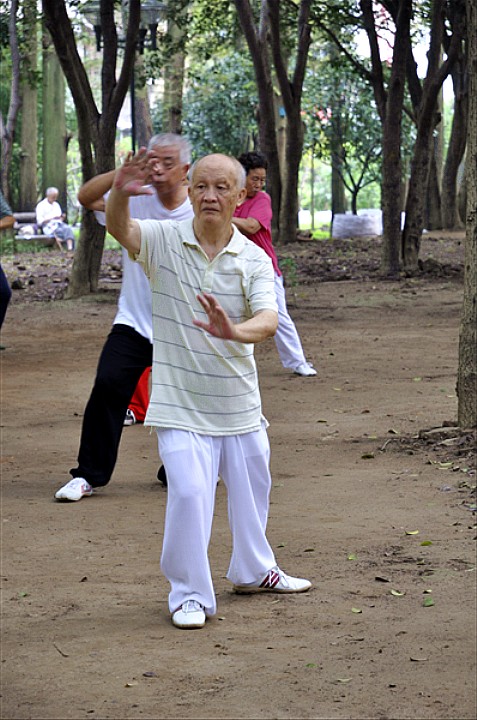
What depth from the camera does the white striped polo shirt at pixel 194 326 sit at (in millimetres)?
4969

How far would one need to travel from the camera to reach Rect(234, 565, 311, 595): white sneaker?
5.53 m

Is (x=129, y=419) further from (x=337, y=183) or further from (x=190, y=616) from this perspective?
(x=337, y=183)

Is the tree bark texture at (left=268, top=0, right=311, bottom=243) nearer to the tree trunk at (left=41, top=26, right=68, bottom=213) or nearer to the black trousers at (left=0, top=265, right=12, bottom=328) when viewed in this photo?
the tree trunk at (left=41, top=26, right=68, bottom=213)

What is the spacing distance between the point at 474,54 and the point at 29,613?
16.0ft

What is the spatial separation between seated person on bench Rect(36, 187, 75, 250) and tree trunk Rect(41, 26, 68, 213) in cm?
277

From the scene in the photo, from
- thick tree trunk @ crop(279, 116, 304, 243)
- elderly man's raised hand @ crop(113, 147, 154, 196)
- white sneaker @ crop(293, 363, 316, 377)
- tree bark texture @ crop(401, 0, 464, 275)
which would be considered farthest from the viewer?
thick tree trunk @ crop(279, 116, 304, 243)

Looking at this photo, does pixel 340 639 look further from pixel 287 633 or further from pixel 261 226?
pixel 261 226

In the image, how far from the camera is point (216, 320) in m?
4.41

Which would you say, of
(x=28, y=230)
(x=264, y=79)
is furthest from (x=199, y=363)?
(x=28, y=230)

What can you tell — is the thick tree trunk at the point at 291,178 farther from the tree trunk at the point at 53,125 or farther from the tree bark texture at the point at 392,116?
the tree trunk at the point at 53,125

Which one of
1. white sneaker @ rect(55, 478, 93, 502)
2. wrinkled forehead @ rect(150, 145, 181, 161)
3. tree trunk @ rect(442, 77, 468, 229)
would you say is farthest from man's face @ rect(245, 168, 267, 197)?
tree trunk @ rect(442, 77, 468, 229)

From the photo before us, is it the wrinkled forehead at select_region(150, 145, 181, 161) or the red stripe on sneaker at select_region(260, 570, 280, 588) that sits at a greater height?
the wrinkled forehead at select_region(150, 145, 181, 161)

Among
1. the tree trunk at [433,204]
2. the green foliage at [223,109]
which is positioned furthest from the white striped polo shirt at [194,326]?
the green foliage at [223,109]

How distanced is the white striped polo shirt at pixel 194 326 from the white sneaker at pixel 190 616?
684 mm
